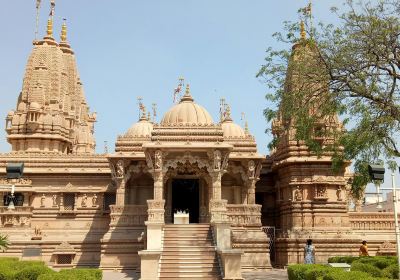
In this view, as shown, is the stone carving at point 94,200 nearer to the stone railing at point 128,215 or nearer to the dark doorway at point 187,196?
the stone railing at point 128,215

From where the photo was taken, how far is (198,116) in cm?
2641

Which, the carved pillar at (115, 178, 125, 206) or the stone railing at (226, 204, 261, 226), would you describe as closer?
the stone railing at (226, 204, 261, 226)

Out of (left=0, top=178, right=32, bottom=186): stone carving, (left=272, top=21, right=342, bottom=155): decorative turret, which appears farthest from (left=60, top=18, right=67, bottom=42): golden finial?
(left=272, top=21, right=342, bottom=155): decorative turret

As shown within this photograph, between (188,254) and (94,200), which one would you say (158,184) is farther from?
(94,200)

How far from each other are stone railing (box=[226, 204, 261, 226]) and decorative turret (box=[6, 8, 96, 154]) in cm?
1284

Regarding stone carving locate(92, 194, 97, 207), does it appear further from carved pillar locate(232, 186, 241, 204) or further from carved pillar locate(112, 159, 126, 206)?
carved pillar locate(232, 186, 241, 204)

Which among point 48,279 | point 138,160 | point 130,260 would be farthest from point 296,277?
point 138,160

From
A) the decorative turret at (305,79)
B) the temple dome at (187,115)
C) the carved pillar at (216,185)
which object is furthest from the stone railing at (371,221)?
the decorative turret at (305,79)

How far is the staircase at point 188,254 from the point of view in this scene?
55.7 ft

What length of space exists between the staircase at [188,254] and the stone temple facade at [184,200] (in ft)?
0.41

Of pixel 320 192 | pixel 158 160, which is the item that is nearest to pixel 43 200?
pixel 158 160

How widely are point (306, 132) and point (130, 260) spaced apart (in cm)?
1187

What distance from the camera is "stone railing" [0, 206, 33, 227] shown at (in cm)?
2591

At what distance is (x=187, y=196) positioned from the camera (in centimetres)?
2780
